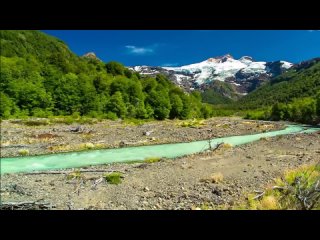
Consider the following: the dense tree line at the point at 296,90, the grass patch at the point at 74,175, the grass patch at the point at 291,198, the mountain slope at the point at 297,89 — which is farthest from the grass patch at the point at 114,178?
the mountain slope at the point at 297,89

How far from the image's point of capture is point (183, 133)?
2750 centimetres

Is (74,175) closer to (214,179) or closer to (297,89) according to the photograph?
(214,179)

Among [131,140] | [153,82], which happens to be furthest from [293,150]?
[153,82]

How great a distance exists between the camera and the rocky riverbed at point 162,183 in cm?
890

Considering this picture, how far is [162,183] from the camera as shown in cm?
1088

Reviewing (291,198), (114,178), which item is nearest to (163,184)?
(114,178)

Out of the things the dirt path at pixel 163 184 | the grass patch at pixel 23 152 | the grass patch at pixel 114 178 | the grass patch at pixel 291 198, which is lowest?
the dirt path at pixel 163 184

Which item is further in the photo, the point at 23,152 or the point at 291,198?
Result: the point at 23,152

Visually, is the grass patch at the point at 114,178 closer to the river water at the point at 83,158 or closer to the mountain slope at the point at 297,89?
the river water at the point at 83,158

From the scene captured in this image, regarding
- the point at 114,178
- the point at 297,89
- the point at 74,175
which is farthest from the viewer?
the point at 297,89

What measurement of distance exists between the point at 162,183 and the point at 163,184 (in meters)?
0.15

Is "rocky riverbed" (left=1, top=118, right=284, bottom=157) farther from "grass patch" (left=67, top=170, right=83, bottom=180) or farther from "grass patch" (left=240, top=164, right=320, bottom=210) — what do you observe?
"grass patch" (left=240, top=164, right=320, bottom=210)

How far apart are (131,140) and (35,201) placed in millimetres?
13872
